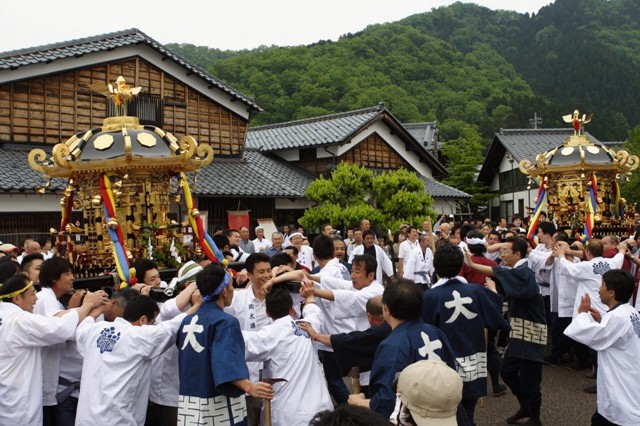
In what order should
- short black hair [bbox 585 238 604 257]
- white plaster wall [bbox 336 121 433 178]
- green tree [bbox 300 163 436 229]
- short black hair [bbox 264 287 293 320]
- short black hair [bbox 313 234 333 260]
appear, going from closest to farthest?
short black hair [bbox 264 287 293 320]
short black hair [bbox 313 234 333 260]
short black hair [bbox 585 238 604 257]
green tree [bbox 300 163 436 229]
white plaster wall [bbox 336 121 433 178]

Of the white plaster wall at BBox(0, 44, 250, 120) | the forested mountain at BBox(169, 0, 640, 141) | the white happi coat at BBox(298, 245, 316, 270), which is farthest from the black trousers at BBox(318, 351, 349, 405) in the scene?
the forested mountain at BBox(169, 0, 640, 141)

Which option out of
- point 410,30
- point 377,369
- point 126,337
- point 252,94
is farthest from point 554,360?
point 410,30

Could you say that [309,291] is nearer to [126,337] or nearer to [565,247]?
[126,337]

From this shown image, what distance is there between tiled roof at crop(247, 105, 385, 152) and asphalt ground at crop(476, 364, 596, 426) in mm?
14766

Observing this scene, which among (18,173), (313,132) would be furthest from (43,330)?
(313,132)

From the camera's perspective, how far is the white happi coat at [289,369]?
15.1ft

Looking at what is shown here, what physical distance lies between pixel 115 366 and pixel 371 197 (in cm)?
1494

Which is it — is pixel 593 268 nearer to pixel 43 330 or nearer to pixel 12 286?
pixel 43 330

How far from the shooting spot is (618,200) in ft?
41.1

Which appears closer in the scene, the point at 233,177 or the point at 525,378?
the point at 525,378

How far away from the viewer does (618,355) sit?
5094mm

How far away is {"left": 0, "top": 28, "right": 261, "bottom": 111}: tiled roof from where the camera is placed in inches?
587

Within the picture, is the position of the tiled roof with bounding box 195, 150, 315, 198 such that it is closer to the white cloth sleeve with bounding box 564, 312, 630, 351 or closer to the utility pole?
the white cloth sleeve with bounding box 564, 312, 630, 351

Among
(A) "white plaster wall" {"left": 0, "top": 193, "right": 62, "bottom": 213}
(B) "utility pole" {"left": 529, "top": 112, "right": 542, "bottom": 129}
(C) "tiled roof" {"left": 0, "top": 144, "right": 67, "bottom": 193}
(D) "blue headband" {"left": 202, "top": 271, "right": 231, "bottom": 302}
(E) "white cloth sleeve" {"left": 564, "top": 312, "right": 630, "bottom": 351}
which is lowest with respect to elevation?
(E) "white cloth sleeve" {"left": 564, "top": 312, "right": 630, "bottom": 351}
